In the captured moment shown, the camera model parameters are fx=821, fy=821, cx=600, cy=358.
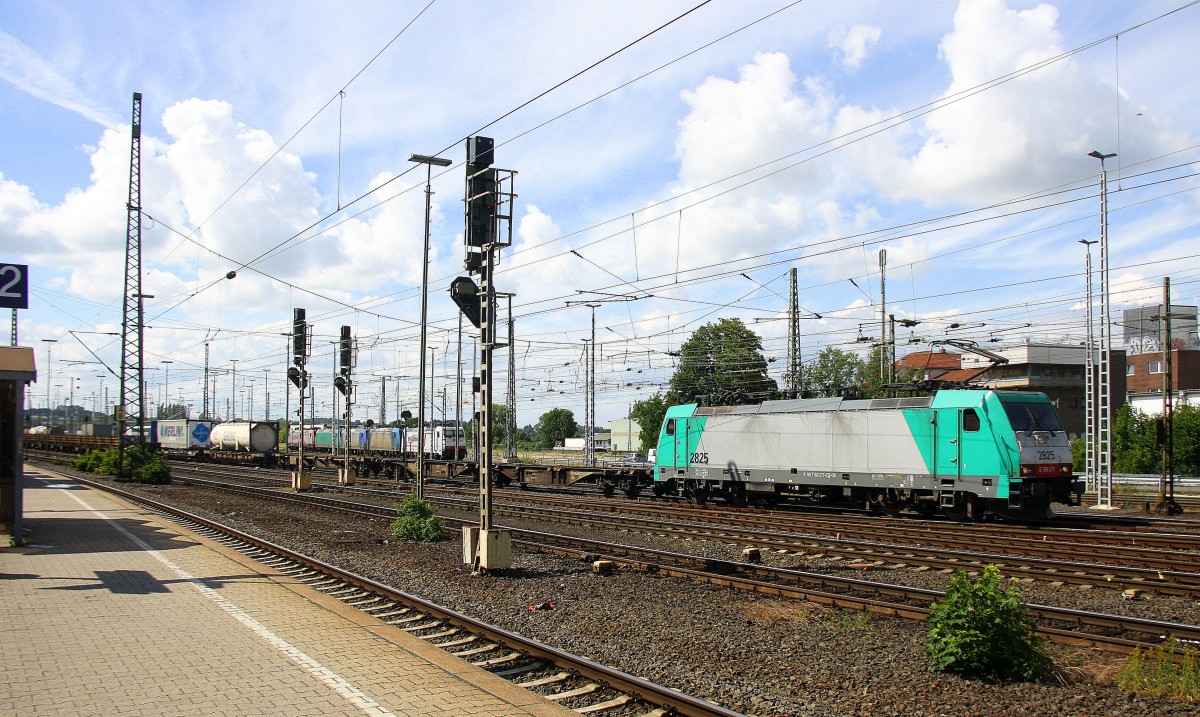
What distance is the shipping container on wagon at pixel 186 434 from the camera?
66.9 m

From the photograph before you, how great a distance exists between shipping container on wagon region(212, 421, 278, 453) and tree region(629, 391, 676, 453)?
3033cm

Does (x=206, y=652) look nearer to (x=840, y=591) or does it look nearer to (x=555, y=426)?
(x=840, y=591)

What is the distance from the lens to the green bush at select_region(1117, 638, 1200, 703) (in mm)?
7242

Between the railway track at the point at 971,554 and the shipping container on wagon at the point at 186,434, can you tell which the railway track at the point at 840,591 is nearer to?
the railway track at the point at 971,554

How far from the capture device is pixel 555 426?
14450 centimetres

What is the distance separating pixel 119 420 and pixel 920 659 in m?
35.7

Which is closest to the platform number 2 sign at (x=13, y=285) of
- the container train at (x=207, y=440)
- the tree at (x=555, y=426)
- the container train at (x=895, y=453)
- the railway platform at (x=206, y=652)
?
the railway platform at (x=206, y=652)

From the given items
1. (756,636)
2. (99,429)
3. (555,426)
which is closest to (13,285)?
(756,636)

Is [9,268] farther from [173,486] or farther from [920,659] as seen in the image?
[173,486]

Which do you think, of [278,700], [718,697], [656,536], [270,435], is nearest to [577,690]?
[718,697]

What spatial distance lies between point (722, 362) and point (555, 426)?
8649 centimetres

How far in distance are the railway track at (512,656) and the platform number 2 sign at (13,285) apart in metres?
6.55

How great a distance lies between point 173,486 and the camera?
119 feet

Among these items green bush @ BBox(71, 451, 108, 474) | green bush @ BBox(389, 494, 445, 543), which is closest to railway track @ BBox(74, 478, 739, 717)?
green bush @ BBox(389, 494, 445, 543)
